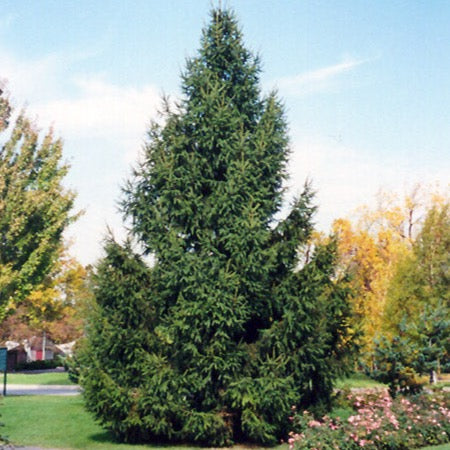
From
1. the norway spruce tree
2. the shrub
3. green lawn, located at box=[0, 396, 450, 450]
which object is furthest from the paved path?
the shrub

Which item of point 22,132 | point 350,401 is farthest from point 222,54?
point 22,132

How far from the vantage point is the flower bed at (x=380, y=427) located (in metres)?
12.9

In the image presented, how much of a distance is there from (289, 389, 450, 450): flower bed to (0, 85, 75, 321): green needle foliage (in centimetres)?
1648

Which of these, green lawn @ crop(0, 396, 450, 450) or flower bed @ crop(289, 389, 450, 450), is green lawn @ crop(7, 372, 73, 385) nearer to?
green lawn @ crop(0, 396, 450, 450)

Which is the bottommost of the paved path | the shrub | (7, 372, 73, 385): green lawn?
the paved path

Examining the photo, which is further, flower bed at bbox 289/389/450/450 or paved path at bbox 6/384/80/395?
paved path at bbox 6/384/80/395

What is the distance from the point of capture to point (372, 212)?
46875 millimetres

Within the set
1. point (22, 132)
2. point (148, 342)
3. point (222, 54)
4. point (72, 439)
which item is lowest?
point (72, 439)

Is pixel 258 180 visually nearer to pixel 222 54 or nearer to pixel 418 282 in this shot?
pixel 222 54

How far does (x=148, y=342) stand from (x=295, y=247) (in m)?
4.06

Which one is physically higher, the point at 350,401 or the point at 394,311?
the point at 394,311

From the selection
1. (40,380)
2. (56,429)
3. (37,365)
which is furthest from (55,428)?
(37,365)

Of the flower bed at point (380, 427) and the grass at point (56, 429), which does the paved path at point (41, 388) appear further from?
the flower bed at point (380, 427)

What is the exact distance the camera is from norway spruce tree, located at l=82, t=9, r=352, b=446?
13914 mm
